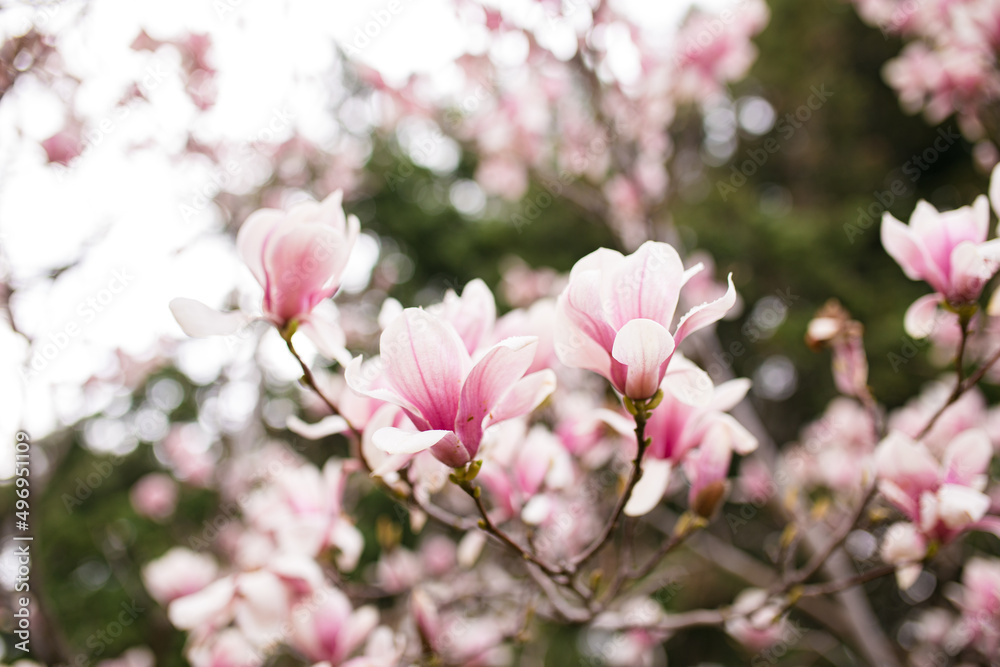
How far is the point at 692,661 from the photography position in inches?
240

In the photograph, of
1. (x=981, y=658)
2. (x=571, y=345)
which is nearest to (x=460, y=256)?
(x=981, y=658)

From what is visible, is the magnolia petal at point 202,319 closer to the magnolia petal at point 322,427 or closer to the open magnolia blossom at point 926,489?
the magnolia petal at point 322,427

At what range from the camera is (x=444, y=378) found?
0.68 metres

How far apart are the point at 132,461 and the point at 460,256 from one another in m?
4.74

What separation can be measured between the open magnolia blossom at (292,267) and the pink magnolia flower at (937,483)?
0.87 m

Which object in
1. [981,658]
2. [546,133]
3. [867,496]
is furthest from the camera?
[546,133]

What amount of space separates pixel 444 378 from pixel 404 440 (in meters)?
0.10

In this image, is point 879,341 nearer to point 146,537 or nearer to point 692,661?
point 692,661

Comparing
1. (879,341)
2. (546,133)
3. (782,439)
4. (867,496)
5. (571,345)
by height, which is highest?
(571,345)

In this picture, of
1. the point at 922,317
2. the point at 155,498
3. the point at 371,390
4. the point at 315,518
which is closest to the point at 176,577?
the point at 315,518

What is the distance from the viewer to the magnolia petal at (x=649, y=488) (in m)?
0.82

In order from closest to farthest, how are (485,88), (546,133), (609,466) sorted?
(485,88), (609,466), (546,133)

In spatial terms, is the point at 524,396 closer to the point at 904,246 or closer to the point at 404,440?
the point at 404,440

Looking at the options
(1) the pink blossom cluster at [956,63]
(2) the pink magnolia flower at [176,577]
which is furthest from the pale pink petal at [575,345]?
(1) the pink blossom cluster at [956,63]
